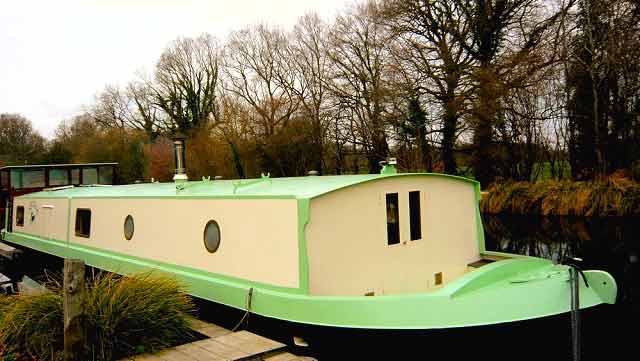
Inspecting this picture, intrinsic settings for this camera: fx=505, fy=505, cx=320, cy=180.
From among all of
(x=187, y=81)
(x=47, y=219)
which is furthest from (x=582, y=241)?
(x=187, y=81)

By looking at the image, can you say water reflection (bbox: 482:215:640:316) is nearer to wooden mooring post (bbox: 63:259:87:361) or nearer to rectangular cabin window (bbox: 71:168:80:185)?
wooden mooring post (bbox: 63:259:87:361)

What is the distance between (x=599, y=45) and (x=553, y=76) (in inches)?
71.2

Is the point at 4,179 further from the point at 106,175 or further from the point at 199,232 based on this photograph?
the point at 199,232

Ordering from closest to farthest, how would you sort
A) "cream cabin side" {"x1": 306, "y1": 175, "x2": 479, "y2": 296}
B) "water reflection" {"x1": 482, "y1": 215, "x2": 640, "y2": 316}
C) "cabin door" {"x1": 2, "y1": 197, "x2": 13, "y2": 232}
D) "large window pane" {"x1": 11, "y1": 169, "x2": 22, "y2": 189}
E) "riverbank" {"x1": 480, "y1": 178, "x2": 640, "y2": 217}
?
"cream cabin side" {"x1": 306, "y1": 175, "x2": 479, "y2": 296} → "water reflection" {"x1": 482, "y1": 215, "x2": 640, "y2": 316} → "large window pane" {"x1": 11, "y1": 169, "x2": 22, "y2": 189} → "cabin door" {"x1": 2, "y1": 197, "x2": 13, "y2": 232} → "riverbank" {"x1": 480, "y1": 178, "x2": 640, "y2": 217}

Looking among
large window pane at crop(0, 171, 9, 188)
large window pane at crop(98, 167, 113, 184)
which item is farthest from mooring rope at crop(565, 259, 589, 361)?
large window pane at crop(0, 171, 9, 188)

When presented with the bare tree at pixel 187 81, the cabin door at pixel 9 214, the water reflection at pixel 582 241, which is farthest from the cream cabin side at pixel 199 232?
the bare tree at pixel 187 81

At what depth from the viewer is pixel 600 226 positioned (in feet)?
49.4

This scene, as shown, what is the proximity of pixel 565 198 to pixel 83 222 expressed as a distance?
15.0 meters

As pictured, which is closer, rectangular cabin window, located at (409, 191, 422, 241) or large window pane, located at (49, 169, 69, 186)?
rectangular cabin window, located at (409, 191, 422, 241)

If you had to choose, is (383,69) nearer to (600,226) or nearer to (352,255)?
(600,226)

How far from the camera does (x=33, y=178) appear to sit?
1327cm

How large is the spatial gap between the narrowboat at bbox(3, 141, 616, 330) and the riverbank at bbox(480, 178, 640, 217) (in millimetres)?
10734

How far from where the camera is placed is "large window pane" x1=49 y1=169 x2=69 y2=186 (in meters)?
13.0

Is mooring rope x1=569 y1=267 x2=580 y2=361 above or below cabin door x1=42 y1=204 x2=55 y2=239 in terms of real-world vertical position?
below
